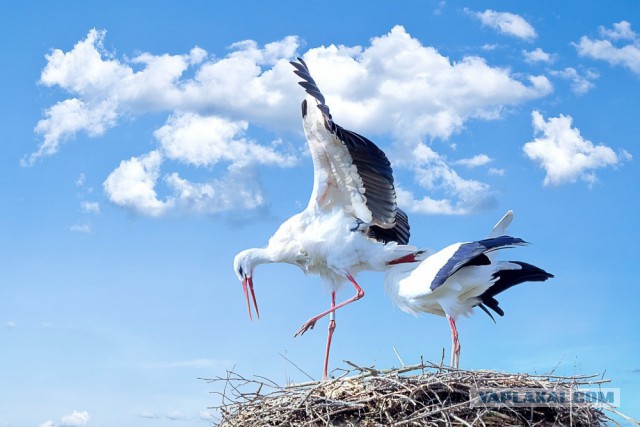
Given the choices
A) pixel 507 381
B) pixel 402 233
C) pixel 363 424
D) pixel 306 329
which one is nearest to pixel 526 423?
pixel 507 381

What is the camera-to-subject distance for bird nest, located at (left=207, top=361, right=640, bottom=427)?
6312 mm

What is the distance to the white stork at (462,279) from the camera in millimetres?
7535

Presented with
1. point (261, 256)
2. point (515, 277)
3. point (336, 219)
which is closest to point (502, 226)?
point (515, 277)

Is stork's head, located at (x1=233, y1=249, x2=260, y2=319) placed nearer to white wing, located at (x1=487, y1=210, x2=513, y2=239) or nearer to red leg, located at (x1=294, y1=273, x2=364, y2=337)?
red leg, located at (x1=294, y1=273, x2=364, y2=337)

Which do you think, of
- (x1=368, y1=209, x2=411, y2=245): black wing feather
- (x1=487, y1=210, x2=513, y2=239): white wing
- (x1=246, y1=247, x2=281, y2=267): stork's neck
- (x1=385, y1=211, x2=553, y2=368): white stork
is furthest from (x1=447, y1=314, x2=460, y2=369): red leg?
→ (x1=246, y1=247, x2=281, y2=267): stork's neck

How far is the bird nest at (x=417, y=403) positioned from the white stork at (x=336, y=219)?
1924 mm

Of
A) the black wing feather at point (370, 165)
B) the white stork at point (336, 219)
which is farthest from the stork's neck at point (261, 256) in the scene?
the black wing feather at point (370, 165)

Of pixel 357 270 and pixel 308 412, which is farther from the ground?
pixel 357 270

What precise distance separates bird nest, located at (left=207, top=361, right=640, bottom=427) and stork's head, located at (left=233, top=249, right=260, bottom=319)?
2.58 meters

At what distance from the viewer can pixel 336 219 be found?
905cm

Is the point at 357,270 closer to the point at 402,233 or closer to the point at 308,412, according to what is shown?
the point at 402,233

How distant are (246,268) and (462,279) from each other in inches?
101

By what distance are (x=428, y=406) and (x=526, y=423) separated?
745 mm

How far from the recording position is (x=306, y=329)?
8930 millimetres
